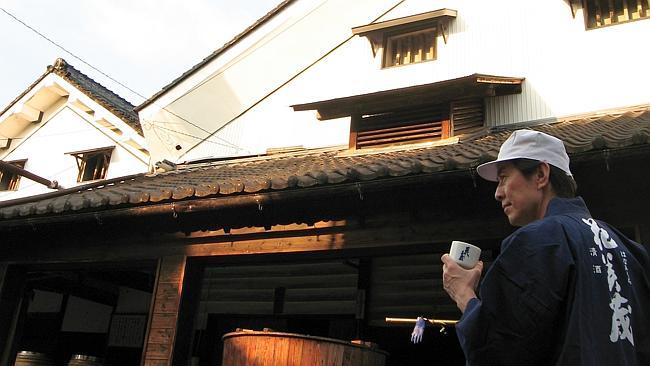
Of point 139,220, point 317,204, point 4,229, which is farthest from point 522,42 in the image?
point 4,229

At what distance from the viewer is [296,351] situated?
4.86m

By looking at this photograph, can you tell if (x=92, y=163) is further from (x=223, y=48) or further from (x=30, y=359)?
(x=30, y=359)

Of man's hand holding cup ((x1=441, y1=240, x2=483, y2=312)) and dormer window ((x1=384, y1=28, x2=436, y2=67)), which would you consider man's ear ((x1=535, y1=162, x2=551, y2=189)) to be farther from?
dormer window ((x1=384, y1=28, x2=436, y2=67))

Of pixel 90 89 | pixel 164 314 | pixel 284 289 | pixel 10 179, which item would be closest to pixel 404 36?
pixel 284 289

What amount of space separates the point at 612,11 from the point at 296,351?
669 cm

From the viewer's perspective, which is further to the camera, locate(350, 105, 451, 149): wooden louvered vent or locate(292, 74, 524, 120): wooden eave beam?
locate(350, 105, 451, 149): wooden louvered vent

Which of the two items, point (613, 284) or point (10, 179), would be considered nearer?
point (613, 284)

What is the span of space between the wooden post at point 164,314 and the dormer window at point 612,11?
6.45m

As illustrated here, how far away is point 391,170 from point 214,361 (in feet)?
18.4

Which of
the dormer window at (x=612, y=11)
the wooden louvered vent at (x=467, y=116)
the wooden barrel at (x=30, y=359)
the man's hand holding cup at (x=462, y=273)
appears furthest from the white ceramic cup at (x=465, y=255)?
the wooden barrel at (x=30, y=359)

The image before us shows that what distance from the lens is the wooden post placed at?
20.1 ft

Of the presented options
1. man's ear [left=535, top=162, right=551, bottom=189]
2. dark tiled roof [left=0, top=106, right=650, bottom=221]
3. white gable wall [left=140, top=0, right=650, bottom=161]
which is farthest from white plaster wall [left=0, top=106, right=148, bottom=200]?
man's ear [left=535, top=162, right=551, bottom=189]

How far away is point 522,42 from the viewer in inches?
346

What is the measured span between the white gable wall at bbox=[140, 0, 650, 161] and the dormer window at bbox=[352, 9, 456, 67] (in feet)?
0.61
